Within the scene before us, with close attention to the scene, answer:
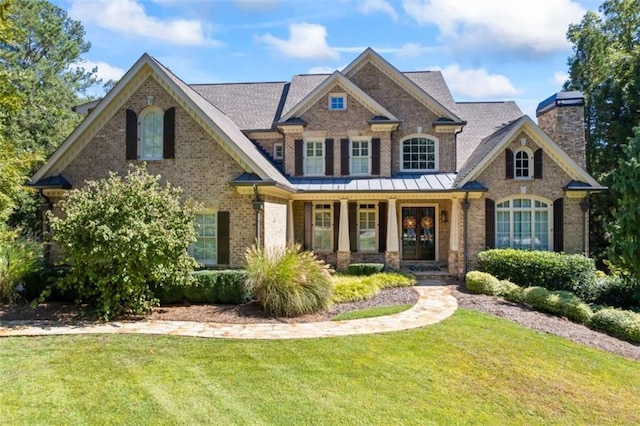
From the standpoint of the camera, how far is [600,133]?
22.0 meters

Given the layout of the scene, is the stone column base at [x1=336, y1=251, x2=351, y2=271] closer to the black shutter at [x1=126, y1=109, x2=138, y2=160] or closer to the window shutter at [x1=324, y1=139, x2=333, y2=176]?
the window shutter at [x1=324, y1=139, x2=333, y2=176]

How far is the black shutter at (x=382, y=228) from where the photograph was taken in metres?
16.1

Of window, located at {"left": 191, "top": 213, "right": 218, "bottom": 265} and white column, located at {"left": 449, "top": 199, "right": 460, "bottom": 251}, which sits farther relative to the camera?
white column, located at {"left": 449, "top": 199, "right": 460, "bottom": 251}

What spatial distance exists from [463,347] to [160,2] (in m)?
12.4

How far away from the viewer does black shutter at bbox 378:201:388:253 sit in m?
16.1

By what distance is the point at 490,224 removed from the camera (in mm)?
14297

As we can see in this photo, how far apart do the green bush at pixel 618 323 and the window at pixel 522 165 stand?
246 inches

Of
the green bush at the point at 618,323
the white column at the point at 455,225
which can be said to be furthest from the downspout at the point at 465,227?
the green bush at the point at 618,323

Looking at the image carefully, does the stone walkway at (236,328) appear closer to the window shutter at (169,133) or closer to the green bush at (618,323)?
the green bush at (618,323)

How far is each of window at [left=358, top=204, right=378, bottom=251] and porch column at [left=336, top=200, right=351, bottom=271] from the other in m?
1.38

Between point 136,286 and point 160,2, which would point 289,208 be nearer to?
point 136,286

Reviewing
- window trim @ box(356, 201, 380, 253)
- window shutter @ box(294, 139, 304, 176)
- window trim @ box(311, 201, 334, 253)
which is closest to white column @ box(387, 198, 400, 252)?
window trim @ box(356, 201, 380, 253)

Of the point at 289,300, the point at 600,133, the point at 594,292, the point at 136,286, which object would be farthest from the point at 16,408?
the point at 600,133

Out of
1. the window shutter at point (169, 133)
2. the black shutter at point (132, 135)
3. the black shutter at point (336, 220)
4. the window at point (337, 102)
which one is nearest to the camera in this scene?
the window shutter at point (169, 133)
